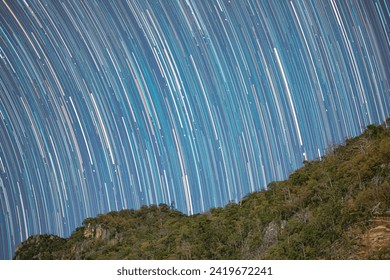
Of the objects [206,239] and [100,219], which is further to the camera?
[100,219]

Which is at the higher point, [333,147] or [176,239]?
[333,147]

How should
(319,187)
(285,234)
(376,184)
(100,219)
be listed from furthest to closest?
(100,219) → (319,187) → (285,234) → (376,184)
